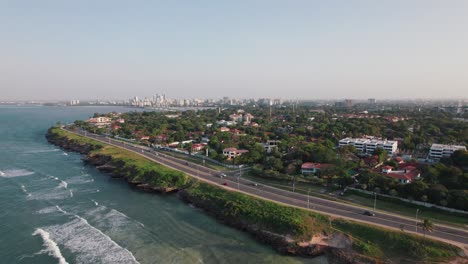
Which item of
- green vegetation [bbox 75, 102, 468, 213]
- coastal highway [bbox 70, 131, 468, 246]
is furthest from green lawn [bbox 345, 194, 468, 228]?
coastal highway [bbox 70, 131, 468, 246]

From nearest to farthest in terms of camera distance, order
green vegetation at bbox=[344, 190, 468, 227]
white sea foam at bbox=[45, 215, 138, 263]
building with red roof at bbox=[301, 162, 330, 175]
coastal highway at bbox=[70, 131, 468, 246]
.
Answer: white sea foam at bbox=[45, 215, 138, 263]
coastal highway at bbox=[70, 131, 468, 246]
green vegetation at bbox=[344, 190, 468, 227]
building with red roof at bbox=[301, 162, 330, 175]

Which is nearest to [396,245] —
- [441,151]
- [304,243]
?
[304,243]

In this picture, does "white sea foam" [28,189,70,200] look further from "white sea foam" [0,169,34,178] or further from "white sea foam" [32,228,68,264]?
"white sea foam" [0,169,34,178]

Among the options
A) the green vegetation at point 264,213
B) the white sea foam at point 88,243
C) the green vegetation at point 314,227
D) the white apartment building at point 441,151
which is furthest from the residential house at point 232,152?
the white apartment building at point 441,151

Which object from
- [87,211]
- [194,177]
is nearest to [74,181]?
[87,211]

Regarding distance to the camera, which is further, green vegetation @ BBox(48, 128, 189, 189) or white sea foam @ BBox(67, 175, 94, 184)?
white sea foam @ BBox(67, 175, 94, 184)

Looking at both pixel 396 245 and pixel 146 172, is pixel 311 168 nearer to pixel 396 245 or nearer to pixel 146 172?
pixel 396 245

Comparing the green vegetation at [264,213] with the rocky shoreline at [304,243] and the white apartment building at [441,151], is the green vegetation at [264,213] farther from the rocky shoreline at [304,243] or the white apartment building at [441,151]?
the white apartment building at [441,151]
